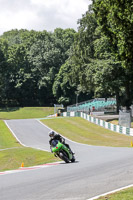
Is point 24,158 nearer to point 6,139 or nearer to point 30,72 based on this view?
point 6,139

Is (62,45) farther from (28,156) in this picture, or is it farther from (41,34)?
(28,156)

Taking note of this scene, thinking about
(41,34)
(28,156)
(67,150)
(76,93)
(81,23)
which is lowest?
(28,156)

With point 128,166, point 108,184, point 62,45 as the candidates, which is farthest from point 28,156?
point 62,45

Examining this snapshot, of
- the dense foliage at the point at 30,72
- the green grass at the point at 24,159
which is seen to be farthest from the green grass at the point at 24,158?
the dense foliage at the point at 30,72

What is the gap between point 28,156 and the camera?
2347 centimetres

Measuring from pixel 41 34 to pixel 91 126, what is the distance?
2451 inches

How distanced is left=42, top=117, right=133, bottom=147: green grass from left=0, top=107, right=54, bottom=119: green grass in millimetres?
23812

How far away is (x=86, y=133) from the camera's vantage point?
4191 cm

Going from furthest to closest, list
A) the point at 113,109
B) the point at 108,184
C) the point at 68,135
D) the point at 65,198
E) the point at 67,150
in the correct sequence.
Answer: the point at 113,109
the point at 68,135
the point at 67,150
the point at 108,184
the point at 65,198

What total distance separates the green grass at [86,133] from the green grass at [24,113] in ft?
78.1

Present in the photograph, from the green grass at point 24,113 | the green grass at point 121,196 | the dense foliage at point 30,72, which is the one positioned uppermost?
the dense foliage at point 30,72

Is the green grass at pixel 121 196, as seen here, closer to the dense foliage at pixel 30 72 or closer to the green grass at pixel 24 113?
the green grass at pixel 24 113

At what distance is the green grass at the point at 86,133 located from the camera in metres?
34.3

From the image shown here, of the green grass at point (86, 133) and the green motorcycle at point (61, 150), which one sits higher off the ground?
the green motorcycle at point (61, 150)
